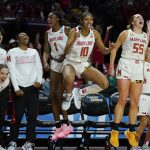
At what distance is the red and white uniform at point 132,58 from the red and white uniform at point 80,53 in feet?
2.03

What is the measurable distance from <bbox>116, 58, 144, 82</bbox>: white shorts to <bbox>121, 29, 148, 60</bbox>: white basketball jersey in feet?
0.27

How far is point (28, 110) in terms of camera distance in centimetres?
1086

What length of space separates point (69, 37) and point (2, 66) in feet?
3.99

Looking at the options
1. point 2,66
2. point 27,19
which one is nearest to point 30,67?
point 2,66

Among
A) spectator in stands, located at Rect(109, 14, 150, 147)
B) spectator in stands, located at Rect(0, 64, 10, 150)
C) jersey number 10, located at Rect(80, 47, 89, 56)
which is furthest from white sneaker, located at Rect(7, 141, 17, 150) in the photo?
jersey number 10, located at Rect(80, 47, 89, 56)

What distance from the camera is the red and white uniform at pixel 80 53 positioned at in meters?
10.9

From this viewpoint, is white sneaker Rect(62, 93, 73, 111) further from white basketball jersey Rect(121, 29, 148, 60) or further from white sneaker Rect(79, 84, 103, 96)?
white basketball jersey Rect(121, 29, 148, 60)

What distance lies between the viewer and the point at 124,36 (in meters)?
10.6

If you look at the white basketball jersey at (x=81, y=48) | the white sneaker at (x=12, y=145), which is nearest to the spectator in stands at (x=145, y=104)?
the white basketball jersey at (x=81, y=48)

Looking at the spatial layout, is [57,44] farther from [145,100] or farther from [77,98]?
[145,100]

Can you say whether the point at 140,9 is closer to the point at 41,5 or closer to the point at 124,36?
the point at 41,5

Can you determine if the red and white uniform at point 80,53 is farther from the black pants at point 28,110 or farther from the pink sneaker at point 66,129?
the pink sneaker at point 66,129

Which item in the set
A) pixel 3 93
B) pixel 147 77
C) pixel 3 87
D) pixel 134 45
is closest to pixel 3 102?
pixel 3 93

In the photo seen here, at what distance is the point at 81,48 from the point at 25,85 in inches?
44.0
